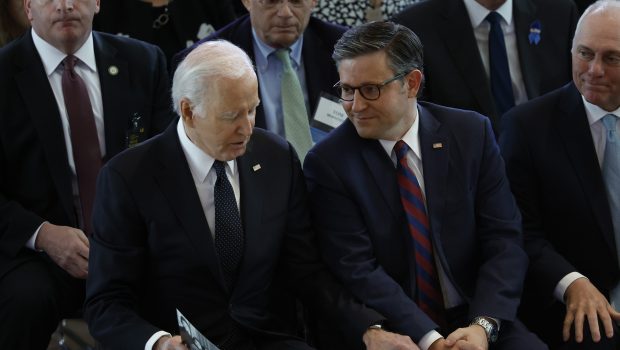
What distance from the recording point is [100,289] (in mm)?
3021

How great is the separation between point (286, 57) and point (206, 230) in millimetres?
1323

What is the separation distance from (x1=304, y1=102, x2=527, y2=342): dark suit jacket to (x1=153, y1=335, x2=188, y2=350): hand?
23.7 inches

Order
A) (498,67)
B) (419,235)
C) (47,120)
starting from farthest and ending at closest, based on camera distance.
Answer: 1. (498,67)
2. (47,120)
3. (419,235)

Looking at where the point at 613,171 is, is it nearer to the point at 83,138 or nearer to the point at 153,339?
the point at 153,339

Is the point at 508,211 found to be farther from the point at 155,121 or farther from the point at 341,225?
the point at 155,121

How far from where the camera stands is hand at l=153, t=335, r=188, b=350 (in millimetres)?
2869

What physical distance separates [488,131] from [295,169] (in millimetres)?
691

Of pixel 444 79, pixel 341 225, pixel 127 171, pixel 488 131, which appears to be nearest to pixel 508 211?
pixel 488 131

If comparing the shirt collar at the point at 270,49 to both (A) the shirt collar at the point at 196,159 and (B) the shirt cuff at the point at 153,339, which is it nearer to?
(A) the shirt collar at the point at 196,159

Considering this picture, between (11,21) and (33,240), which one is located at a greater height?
(11,21)

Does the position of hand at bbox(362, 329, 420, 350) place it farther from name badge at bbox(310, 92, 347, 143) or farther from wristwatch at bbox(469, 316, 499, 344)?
name badge at bbox(310, 92, 347, 143)

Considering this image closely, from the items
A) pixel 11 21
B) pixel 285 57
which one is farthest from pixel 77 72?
pixel 285 57

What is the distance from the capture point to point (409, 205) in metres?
3.25

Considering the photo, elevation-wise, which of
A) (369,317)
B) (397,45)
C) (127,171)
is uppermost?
(397,45)
